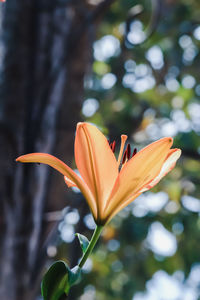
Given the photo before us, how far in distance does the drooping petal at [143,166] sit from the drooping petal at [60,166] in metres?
0.03

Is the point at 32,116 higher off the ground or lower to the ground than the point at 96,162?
lower

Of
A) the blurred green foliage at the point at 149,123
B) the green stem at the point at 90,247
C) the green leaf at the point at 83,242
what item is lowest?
the blurred green foliage at the point at 149,123

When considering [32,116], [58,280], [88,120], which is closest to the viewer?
[58,280]

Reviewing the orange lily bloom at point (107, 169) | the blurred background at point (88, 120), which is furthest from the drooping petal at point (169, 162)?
the blurred background at point (88, 120)

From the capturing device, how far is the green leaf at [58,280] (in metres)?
0.23

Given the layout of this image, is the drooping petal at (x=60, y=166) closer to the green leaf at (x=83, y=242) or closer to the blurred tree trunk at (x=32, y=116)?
the green leaf at (x=83, y=242)

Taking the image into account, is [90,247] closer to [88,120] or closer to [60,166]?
[60,166]

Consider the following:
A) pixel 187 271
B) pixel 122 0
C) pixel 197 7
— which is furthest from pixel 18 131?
pixel 197 7

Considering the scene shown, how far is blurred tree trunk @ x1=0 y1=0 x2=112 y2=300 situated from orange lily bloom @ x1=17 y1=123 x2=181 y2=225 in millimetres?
747

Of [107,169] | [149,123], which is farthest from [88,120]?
[107,169]

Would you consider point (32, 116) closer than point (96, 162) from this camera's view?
No

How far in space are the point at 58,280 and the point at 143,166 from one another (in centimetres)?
9

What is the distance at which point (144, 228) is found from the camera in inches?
64.6

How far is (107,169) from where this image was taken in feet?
0.93
